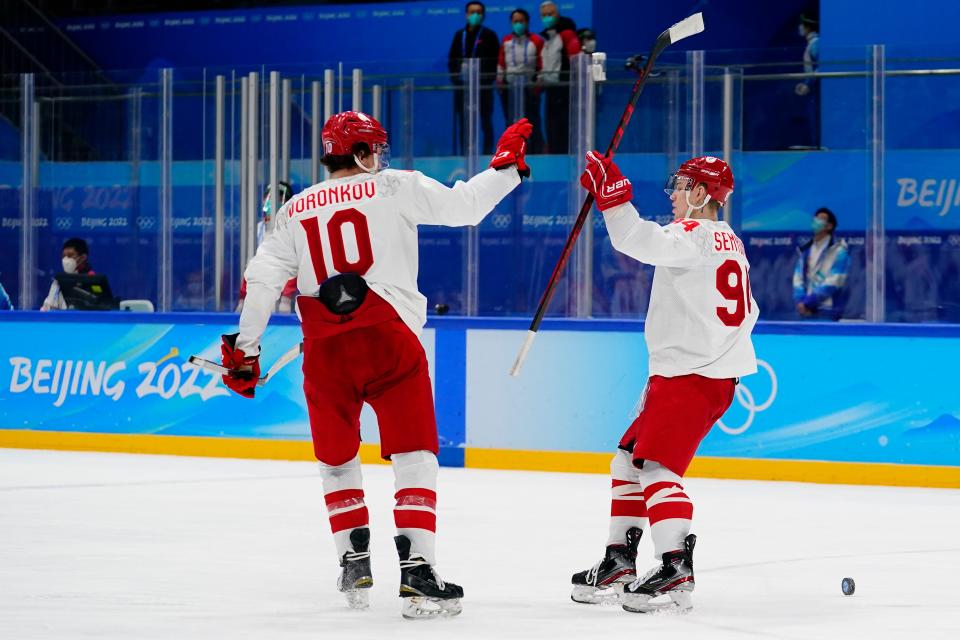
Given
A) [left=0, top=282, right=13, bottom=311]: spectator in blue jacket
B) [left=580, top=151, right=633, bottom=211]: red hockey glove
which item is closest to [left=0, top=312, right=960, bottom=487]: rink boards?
[left=0, top=282, right=13, bottom=311]: spectator in blue jacket

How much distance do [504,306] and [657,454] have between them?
14.8 feet

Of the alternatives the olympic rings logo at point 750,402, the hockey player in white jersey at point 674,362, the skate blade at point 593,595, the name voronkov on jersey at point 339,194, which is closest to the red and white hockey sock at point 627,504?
the hockey player in white jersey at point 674,362

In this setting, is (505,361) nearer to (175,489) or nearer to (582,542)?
(175,489)

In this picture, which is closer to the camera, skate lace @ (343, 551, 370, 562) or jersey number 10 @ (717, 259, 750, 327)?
skate lace @ (343, 551, 370, 562)

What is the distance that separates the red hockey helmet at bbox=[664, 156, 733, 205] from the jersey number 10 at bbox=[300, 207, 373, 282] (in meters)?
0.92

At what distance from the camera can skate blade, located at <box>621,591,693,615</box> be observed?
4.33m

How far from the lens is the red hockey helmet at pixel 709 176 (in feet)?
14.9

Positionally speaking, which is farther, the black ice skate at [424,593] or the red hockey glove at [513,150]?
the red hockey glove at [513,150]

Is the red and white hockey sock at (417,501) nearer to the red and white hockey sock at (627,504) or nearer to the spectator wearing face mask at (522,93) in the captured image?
the red and white hockey sock at (627,504)

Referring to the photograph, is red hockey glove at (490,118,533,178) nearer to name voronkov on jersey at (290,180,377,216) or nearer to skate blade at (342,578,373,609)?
name voronkov on jersey at (290,180,377,216)

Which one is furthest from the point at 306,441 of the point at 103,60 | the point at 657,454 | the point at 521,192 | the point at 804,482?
the point at 103,60

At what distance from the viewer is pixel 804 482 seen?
7863 millimetres

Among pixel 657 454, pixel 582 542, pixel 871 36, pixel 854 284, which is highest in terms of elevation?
pixel 871 36

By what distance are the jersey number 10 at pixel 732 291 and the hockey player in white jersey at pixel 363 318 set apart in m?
0.63
